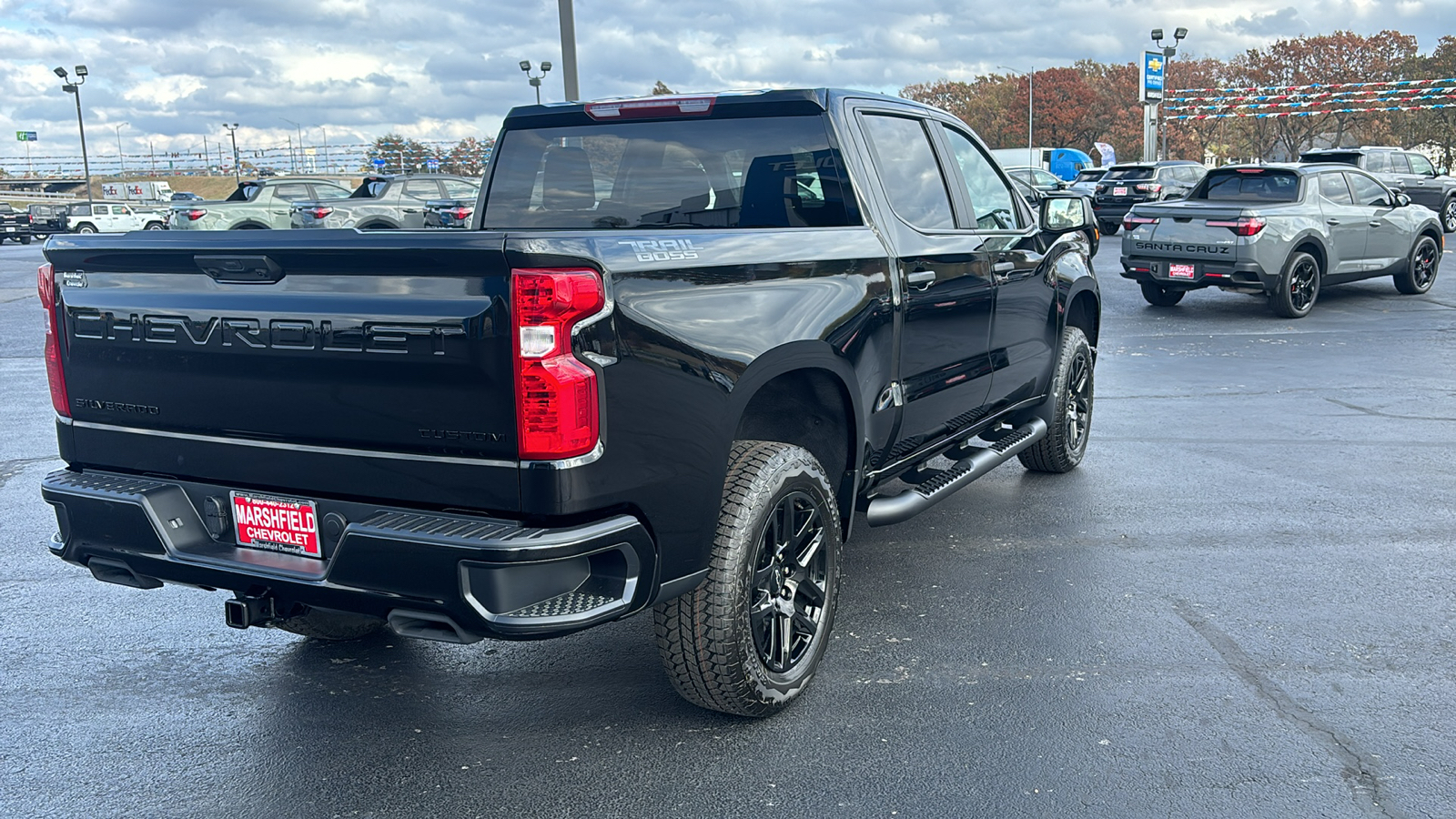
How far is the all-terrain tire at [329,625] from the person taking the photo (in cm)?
436

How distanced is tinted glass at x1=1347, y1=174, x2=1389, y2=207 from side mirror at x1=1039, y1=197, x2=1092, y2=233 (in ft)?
33.8

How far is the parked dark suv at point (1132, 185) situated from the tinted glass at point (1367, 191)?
41.2 ft

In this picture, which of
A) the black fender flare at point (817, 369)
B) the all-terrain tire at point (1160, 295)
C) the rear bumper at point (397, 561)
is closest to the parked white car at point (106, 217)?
the all-terrain tire at point (1160, 295)

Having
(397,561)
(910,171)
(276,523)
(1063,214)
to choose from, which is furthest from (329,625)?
(1063,214)

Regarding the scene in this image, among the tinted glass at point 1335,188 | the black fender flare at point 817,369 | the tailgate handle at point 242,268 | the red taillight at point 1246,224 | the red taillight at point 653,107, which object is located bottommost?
the black fender flare at point 817,369

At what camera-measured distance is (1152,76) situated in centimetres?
4622

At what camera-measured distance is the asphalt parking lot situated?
3330 mm

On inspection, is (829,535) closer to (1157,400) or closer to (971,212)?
(971,212)

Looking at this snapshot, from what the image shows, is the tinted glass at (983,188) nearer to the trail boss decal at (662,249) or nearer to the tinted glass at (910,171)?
the tinted glass at (910,171)

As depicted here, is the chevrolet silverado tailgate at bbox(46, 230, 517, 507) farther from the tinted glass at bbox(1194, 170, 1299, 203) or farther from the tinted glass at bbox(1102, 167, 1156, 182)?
the tinted glass at bbox(1102, 167, 1156, 182)

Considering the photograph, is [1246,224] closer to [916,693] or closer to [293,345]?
[916,693]

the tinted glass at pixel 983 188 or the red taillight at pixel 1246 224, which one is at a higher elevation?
the tinted glass at pixel 983 188

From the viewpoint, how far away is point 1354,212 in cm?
1438

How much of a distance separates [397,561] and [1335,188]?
14.1 meters
